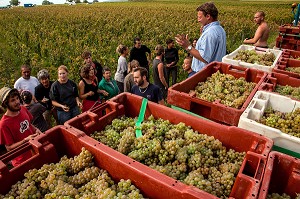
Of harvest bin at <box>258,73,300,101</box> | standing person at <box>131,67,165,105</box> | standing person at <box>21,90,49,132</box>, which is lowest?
standing person at <box>21,90,49,132</box>

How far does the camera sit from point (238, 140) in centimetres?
249

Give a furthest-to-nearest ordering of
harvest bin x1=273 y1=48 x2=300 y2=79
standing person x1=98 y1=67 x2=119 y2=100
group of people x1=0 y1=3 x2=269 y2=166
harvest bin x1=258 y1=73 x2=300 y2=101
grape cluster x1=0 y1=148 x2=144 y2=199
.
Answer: standing person x1=98 y1=67 x2=119 y2=100
harvest bin x1=273 y1=48 x2=300 y2=79
harvest bin x1=258 y1=73 x2=300 y2=101
group of people x1=0 y1=3 x2=269 y2=166
grape cluster x1=0 y1=148 x2=144 y2=199

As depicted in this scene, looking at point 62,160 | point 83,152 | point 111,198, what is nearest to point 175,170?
point 111,198

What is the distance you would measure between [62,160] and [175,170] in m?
1.19

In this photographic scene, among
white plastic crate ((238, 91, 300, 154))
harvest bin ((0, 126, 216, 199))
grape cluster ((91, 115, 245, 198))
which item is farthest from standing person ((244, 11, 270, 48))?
harvest bin ((0, 126, 216, 199))

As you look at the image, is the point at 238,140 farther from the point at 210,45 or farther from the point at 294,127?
the point at 210,45

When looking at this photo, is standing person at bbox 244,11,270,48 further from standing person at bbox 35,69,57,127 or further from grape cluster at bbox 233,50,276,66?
standing person at bbox 35,69,57,127

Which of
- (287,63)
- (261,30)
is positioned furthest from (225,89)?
(261,30)

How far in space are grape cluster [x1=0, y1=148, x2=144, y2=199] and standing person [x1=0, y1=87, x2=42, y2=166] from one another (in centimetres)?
131

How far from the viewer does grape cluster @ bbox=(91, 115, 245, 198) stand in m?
2.11

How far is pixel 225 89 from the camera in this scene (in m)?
3.80

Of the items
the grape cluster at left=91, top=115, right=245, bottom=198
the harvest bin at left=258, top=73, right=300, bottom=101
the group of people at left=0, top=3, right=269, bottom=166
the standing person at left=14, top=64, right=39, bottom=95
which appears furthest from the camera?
the standing person at left=14, top=64, right=39, bottom=95

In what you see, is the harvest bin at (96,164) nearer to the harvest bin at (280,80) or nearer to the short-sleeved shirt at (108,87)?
the harvest bin at (280,80)

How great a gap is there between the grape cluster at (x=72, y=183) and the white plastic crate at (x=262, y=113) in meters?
1.57
